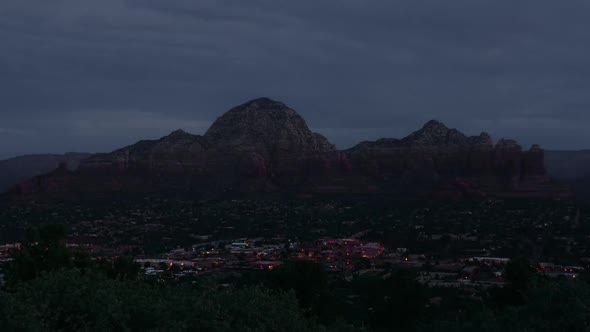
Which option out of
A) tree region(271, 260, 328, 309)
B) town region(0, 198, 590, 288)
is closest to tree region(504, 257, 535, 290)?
tree region(271, 260, 328, 309)

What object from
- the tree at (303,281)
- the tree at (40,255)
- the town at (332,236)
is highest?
the tree at (40,255)

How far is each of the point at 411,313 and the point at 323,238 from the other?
39199 millimetres

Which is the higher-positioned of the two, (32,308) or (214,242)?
(32,308)

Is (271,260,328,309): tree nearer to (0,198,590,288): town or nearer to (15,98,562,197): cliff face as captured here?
(0,198,590,288): town

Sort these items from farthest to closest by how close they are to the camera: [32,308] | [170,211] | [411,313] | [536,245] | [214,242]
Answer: [170,211] → [214,242] → [536,245] → [411,313] → [32,308]

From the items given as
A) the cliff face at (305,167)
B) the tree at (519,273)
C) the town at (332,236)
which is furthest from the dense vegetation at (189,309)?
the cliff face at (305,167)

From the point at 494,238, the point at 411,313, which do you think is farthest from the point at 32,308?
the point at 494,238

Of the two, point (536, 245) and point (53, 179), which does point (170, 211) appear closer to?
point (53, 179)

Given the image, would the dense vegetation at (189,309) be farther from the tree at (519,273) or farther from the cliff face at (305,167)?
the cliff face at (305,167)

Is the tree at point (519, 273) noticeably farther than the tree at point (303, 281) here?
Yes

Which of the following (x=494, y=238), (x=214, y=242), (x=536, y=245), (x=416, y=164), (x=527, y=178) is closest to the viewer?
(x=536, y=245)

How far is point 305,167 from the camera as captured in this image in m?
110

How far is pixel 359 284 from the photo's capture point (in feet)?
111

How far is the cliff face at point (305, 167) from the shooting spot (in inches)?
3922
